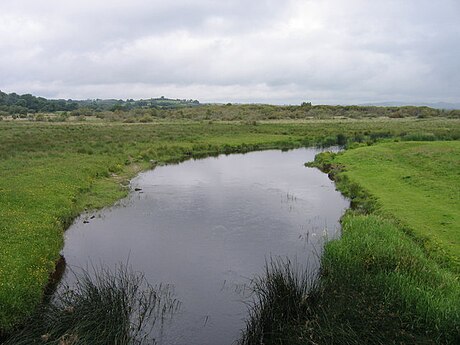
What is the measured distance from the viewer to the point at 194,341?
12.2 metres

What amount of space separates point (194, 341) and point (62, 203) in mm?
14197

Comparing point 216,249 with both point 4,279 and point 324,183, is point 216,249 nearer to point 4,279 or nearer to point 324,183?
point 4,279

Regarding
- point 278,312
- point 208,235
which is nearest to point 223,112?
point 208,235

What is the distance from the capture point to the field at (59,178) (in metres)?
14.0

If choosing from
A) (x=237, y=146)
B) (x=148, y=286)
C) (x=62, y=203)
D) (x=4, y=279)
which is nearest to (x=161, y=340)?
(x=148, y=286)

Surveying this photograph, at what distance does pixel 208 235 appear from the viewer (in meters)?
21.3

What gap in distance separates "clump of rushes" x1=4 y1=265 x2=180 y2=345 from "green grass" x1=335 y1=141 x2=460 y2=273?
1035 cm

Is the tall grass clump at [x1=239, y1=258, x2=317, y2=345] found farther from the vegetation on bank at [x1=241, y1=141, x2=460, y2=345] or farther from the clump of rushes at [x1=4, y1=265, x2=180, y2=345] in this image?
the clump of rushes at [x1=4, y1=265, x2=180, y2=345]

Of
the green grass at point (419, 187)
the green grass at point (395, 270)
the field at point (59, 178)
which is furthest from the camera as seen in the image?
the green grass at point (419, 187)

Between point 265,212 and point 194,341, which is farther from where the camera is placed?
point 265,212

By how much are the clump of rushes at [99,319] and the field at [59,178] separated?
103 cm

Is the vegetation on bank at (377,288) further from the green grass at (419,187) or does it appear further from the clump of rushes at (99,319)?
the clump of rushes at (99,319)

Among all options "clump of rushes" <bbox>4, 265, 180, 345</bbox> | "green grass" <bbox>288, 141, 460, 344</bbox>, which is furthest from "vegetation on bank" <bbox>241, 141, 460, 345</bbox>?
"clump of rushes" <bbox>4, 265, 180, 345</bbox>

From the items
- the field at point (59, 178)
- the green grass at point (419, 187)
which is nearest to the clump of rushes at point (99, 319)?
the field at point (59, 178)
